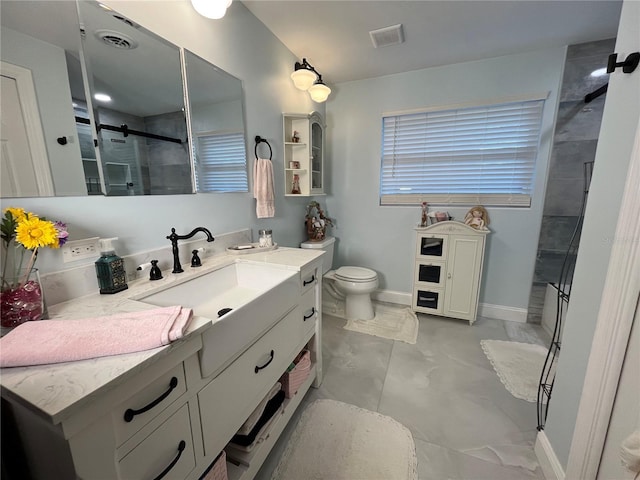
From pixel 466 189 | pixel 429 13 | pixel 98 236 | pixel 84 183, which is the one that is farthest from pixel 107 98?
pixel 466 189

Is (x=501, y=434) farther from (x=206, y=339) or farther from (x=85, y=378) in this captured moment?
(x=85, y=378)

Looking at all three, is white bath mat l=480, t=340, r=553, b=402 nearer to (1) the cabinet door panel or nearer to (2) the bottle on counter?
(1) the cabinet door panel

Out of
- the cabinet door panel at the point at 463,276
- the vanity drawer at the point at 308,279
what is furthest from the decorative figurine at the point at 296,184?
the cabinet door panel at the point at 463,276

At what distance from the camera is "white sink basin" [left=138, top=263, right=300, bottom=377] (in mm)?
802

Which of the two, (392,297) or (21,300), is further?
(392,297)

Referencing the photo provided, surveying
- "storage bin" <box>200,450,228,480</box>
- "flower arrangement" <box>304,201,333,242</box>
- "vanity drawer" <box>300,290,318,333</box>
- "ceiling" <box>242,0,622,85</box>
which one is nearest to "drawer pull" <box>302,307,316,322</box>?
"vanity drawer" <box>300,290,318,333</box>

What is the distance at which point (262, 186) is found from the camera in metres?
1.77

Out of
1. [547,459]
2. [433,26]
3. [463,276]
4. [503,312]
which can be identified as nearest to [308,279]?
[547,459]

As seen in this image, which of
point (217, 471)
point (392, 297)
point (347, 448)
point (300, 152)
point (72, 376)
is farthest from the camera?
point (392, 297)

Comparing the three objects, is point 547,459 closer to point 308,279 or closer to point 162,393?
point 308,279

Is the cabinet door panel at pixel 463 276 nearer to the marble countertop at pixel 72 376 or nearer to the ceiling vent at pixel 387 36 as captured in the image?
the ceiling vent at pixel 387 36

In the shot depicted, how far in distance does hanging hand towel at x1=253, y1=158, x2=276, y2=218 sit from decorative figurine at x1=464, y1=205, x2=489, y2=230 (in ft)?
6.00

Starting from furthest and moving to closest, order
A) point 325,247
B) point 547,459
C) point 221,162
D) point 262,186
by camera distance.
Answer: point 325,247
point 262,186
point 221,162
point 547,459

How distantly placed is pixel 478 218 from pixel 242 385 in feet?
7.74
